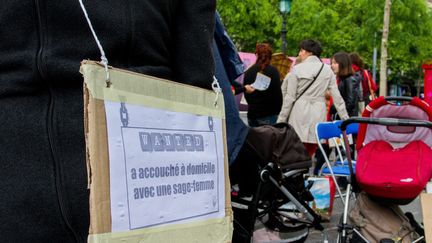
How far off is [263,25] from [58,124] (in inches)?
1007

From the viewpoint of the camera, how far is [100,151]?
3.79 feet

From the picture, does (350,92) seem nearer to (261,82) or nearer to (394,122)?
(261,82)

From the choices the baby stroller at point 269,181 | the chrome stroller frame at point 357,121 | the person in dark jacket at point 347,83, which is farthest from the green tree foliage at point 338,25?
the chrome stroller frame at point 357,121

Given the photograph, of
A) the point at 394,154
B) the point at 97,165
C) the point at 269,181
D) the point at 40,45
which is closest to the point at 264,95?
the point at 269,181

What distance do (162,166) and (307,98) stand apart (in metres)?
6.44

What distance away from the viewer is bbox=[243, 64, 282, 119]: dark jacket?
8.10 meters

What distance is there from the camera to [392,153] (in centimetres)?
431

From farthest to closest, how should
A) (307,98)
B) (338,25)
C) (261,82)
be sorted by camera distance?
1. (338,25)
2. (261,82)
3. (307,98)

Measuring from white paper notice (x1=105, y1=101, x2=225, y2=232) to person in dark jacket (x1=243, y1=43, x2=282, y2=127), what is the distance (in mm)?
6575

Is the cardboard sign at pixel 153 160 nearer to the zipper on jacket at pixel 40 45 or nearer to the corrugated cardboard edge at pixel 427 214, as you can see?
the zipper on jacket at pixel 40 45

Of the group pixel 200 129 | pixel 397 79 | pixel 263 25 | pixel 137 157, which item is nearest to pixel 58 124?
pixel 137 157

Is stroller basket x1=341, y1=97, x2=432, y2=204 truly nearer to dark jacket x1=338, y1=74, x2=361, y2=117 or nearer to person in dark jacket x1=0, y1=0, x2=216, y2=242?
person in dark jacket x1=0, y1=0, x2=216, y2=242

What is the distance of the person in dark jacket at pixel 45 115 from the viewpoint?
132 centimetres

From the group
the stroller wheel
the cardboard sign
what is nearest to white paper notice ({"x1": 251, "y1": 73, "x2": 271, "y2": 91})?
the stroller wheel
